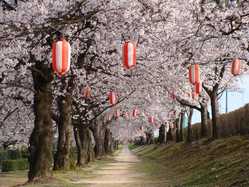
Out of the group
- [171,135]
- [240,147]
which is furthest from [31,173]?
[171,135]

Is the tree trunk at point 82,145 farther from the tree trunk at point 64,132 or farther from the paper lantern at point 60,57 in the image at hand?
the paper lantern at point 60,57

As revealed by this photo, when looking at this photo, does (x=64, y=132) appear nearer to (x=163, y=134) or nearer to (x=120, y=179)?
(x=120, y=179)

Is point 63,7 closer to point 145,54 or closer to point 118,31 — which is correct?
point 118,31

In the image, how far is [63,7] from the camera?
690 inches

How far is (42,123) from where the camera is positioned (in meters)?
22.2

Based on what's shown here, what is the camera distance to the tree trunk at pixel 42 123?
21.6 m

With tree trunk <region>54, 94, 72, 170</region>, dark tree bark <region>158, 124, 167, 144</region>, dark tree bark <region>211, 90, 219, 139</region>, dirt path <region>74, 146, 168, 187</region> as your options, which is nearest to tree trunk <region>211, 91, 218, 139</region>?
dark tree bark <region>211, 90, 219, 139</region>

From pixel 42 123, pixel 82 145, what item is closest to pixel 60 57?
pixel 42 123

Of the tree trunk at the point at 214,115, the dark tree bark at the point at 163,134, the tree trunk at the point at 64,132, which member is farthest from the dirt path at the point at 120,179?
the dark tree bark at the point at 163,134

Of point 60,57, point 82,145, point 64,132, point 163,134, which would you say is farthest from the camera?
point 163,134

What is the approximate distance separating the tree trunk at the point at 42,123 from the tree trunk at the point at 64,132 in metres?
4.39

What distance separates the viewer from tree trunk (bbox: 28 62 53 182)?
2156cm

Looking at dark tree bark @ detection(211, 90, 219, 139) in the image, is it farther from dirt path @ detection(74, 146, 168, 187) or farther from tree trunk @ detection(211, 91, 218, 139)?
dirt path @ detection(74, 146, 168, 187)

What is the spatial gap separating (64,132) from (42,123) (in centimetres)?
604
